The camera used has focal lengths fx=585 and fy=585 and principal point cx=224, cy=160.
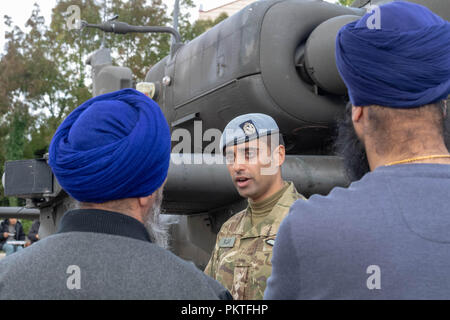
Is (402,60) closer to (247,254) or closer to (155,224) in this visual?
(155,224)

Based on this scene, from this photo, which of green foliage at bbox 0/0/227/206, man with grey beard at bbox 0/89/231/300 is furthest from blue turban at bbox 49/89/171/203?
green foliage at bbox 0/0/227/206

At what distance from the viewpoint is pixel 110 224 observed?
1569 mm

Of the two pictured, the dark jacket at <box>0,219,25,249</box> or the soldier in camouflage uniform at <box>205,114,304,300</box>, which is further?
the dark jacket at <box>0,219,25,249</box>

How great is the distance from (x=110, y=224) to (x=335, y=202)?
1.99 ft

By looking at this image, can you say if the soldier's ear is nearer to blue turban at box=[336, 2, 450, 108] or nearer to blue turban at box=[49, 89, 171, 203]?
blue turban at box=[49, 89, 171, 203]

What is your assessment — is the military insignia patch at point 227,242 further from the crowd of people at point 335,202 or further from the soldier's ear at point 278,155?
the crowd of people at point 335,202

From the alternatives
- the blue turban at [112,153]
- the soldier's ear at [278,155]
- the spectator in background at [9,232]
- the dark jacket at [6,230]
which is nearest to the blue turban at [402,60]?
the blue turban at [112,153]

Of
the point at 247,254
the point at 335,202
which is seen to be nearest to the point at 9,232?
the point at 247,254

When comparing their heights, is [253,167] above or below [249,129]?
below

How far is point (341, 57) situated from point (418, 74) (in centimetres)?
21

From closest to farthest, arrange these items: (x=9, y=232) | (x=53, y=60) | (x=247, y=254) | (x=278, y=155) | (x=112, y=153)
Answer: (x=112, y=153) → (x=247, y=254) → (x=278, y=155) → (x=9, y=232) → (x=53, y=60)

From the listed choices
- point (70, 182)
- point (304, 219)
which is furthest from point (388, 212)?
point (70, 182)

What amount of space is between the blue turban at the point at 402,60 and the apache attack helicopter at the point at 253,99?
3.12 meters

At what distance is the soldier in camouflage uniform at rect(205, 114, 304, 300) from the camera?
9.28 feet
